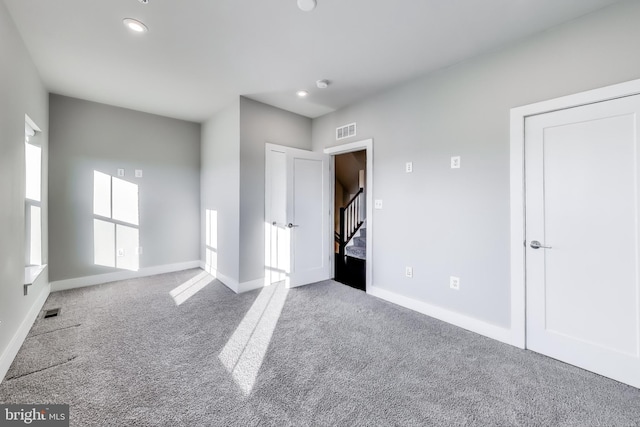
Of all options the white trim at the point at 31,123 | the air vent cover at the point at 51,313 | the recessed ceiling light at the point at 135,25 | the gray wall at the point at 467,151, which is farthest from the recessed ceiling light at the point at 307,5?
the air vent cover at the point at 51,313

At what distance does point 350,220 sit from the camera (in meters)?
6.19

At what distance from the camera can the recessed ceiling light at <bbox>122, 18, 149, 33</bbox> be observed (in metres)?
2.10

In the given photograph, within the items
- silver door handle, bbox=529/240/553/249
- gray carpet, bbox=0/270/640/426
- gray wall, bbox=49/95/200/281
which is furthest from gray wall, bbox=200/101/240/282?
silver door handle, bbox=529/240/553/249

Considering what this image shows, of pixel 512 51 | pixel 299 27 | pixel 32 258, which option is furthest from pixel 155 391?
pixel 512 51

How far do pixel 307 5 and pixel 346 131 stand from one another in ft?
6.88

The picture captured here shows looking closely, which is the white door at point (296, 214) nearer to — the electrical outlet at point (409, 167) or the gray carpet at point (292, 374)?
the gray carpet at point (292, 374)

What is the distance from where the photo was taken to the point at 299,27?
85.4 inches

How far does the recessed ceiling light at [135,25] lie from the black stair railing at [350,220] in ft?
14.6

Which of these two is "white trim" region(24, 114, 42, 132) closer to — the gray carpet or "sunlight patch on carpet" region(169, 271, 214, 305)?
the gray carpet

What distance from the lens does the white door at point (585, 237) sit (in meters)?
1.88

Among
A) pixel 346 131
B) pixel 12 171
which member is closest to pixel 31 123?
pixel 12 171

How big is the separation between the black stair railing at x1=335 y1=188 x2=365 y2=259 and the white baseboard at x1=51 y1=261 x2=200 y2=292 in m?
3.01

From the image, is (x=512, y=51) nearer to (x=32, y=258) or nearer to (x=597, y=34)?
(x=597, y=34)

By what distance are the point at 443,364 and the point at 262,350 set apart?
1499 millimetres
